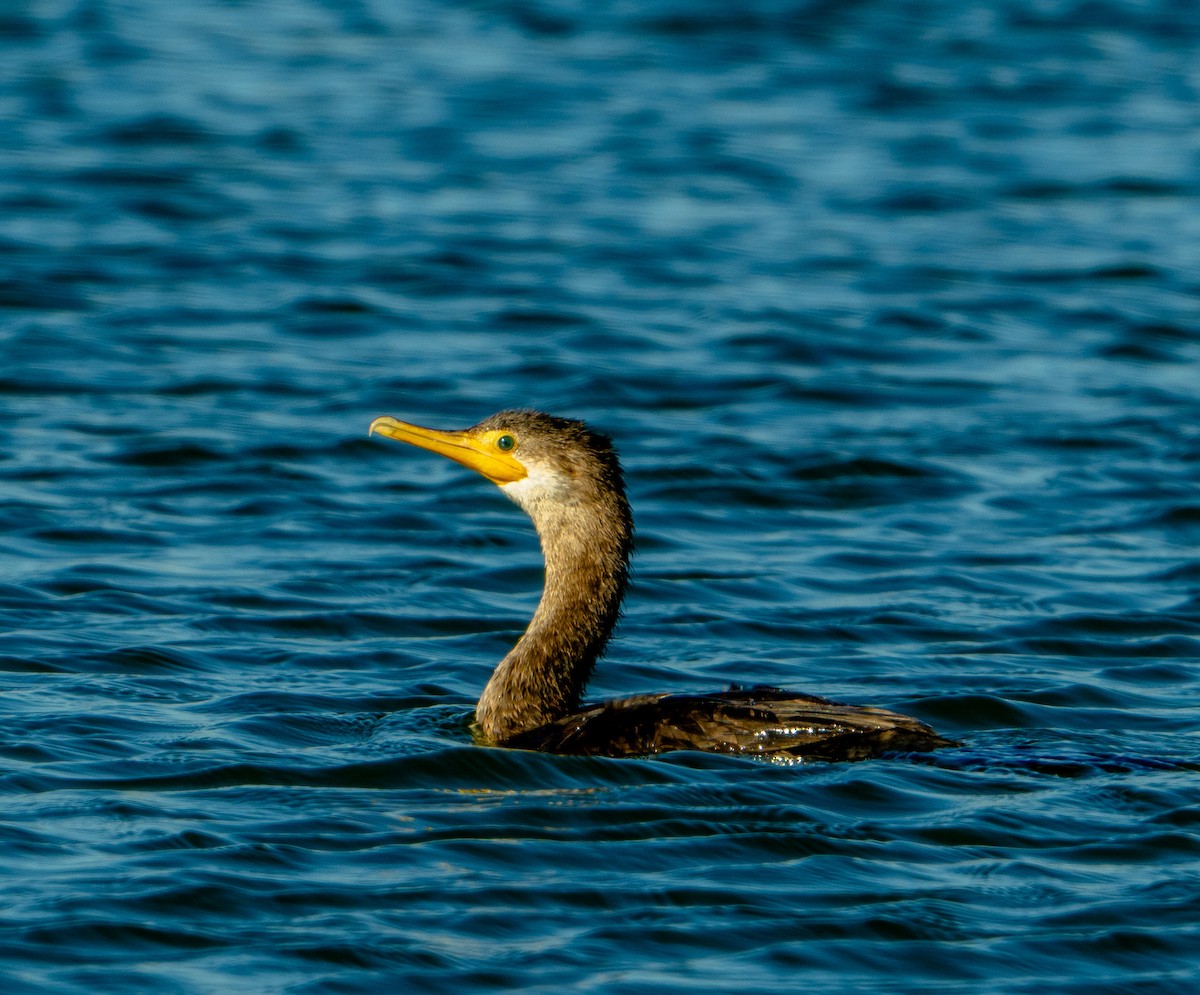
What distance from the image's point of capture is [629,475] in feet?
42.3

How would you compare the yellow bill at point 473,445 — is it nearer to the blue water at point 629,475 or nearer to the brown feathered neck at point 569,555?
the brown feathered neck at point 569,555

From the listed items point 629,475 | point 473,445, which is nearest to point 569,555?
point 473,445

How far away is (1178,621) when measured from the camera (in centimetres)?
1054

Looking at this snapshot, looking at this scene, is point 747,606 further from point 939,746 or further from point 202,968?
point 202,968

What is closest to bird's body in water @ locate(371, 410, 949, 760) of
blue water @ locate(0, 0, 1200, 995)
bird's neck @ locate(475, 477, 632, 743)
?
bird's neck @ locate(475, 477, 632, 743)

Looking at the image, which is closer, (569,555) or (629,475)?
(569,555)

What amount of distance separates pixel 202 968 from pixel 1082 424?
30.5ft

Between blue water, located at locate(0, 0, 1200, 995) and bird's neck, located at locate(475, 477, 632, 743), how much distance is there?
50 cm

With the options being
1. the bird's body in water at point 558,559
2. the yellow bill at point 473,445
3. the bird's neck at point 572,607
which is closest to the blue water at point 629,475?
the bird's body in water at point 558,559

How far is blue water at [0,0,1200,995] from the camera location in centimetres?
665

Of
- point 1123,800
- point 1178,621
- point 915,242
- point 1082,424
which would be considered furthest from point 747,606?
point 915,242

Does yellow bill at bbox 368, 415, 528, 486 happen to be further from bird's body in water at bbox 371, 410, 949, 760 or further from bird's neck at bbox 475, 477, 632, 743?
bird's neck at bbox 475, 477, 632, 743

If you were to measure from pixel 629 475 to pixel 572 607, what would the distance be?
162 inches

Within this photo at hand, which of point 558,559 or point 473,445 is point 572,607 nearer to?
point 558,559
